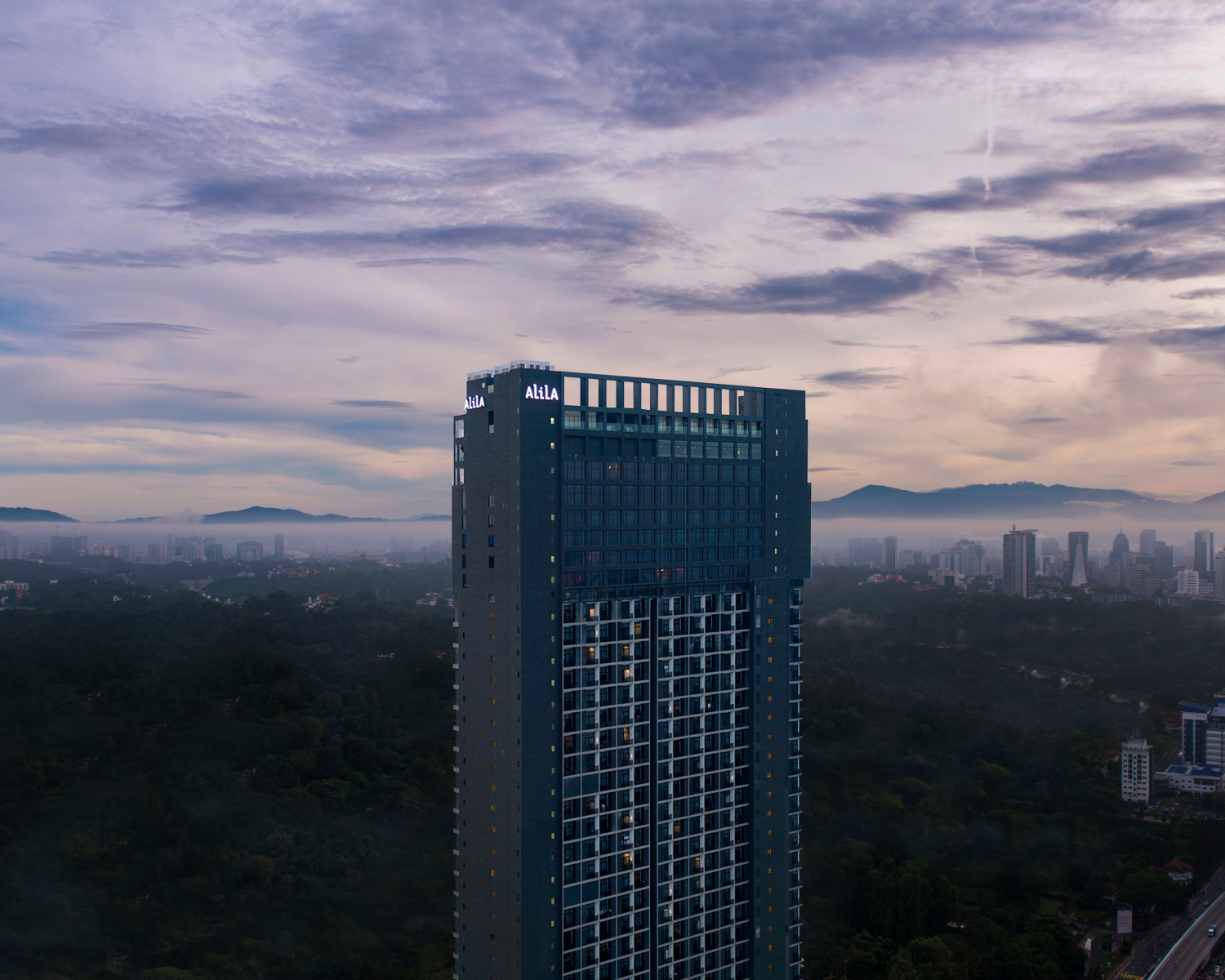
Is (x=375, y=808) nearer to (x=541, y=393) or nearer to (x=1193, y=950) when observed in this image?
(x=541, y=393)

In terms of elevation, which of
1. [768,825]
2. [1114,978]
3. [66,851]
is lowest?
[1114,978]

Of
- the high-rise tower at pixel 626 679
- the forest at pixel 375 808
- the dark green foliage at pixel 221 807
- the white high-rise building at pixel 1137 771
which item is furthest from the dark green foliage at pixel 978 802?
the dark green foliage at pixel 221 807

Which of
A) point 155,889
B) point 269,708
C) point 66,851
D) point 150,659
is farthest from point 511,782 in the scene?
point 150,659

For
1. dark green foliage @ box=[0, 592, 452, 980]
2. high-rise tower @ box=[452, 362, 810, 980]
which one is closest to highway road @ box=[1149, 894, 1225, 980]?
high-rise tower @ box=[452, 362, 810, 980]

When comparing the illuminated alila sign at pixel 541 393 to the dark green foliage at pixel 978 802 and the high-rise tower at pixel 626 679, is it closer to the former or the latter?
the high-rise tower at pixel 626 679

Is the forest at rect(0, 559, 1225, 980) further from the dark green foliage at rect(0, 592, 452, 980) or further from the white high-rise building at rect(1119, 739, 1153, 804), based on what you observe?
the white high-rise building at rect(1119, 739, 1153, 804)

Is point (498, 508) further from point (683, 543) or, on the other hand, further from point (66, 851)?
point (66, 851)
